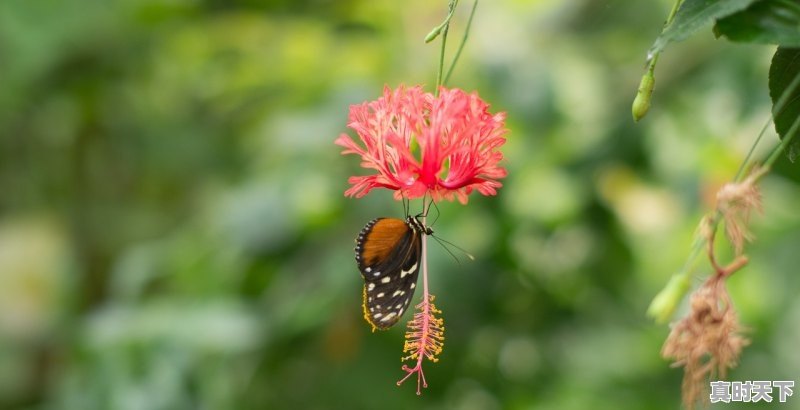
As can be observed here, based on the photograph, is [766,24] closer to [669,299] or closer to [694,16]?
[694,16]

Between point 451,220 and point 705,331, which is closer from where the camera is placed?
point 705,331

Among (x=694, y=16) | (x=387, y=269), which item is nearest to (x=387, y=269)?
(x=387, y=269)

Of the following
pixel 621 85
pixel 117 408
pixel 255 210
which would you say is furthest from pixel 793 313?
pixel 117 408

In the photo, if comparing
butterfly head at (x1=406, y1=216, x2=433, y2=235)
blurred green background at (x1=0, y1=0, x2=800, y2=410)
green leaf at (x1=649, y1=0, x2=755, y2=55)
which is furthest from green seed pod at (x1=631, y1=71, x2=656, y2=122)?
blurred green background at (x1=0, y1=0, x2=800, y2=410)

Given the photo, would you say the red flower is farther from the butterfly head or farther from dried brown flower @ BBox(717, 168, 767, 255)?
dried brown flower @ BBox(717, 168, 767, 255)

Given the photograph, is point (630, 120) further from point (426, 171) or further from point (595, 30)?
point (426, 171)
